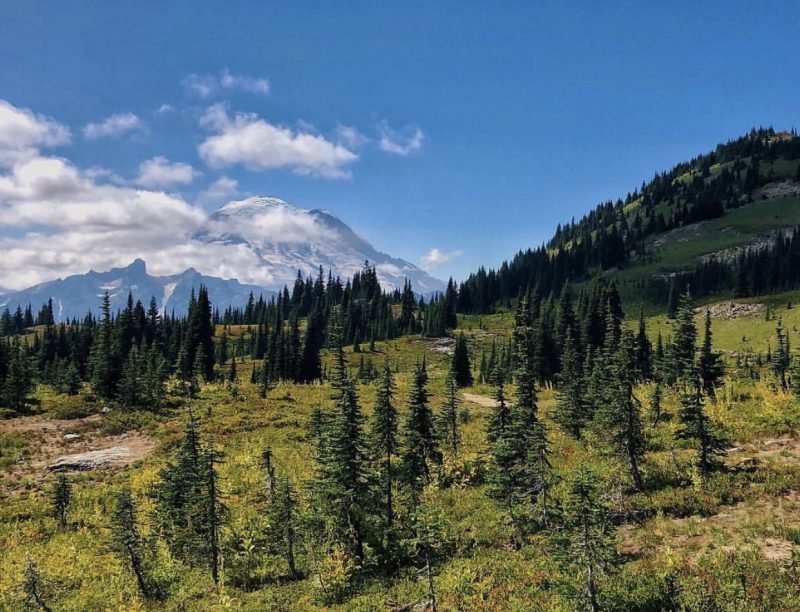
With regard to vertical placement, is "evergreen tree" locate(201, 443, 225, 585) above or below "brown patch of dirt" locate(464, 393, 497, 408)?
above

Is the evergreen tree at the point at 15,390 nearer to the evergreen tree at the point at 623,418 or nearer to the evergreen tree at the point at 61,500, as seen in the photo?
the evergreen tree at the point at 61,500

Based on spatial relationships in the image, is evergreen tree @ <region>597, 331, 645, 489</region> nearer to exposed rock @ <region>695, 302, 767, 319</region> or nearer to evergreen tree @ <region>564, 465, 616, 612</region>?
evergreen tree @ <region>564, 465, 616, 612</region>

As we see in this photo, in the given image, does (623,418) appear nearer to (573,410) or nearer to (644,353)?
(573,410)

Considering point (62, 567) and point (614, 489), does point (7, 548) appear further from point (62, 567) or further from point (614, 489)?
point (614, 489)

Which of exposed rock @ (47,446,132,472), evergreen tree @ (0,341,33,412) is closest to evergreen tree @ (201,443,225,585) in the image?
exposed rock @ (47,446,132,472)

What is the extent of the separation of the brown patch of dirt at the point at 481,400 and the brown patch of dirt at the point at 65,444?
4288 cm

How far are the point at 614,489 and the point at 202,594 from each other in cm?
2162

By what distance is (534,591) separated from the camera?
1878 centimetres

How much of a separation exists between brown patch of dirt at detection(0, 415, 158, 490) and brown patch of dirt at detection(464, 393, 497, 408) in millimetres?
42875

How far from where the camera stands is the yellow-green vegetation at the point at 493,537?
1758cm

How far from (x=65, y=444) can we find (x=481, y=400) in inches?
2116

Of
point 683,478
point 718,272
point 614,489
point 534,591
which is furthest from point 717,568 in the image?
point 718,272

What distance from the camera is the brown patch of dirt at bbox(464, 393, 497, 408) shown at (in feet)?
235

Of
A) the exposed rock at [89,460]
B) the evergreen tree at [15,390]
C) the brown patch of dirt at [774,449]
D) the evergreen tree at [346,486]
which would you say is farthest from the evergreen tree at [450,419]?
the evergreen tree at [15,390]
